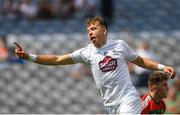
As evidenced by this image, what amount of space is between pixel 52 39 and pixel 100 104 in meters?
1.93

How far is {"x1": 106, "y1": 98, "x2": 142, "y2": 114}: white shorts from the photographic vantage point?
7888 mm

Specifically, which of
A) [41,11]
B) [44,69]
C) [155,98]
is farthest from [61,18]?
[155,98]

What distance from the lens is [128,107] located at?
7.91 metres

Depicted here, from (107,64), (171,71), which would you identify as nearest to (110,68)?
(107,64)

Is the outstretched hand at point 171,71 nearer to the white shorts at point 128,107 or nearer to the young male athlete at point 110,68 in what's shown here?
the young male athlete at point 110,68

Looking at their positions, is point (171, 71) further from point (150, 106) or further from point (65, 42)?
point (65, 42)

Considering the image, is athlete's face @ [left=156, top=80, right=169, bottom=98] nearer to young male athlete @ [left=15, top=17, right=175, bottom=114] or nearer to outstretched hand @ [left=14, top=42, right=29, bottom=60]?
young male athlete @ [left=15, top=17, right=175, bottom=114]

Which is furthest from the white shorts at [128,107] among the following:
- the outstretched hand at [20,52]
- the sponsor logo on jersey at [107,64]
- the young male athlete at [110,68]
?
the outstretched hand at [20,52]

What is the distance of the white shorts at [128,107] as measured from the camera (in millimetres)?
7888

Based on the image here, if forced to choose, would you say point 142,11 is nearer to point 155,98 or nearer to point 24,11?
point 24,11

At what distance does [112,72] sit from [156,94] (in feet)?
→ 2.48

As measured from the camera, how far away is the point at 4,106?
1520 centimetres

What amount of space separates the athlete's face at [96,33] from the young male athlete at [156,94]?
0.85 meters

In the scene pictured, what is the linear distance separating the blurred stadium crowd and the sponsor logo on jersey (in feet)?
19.3
